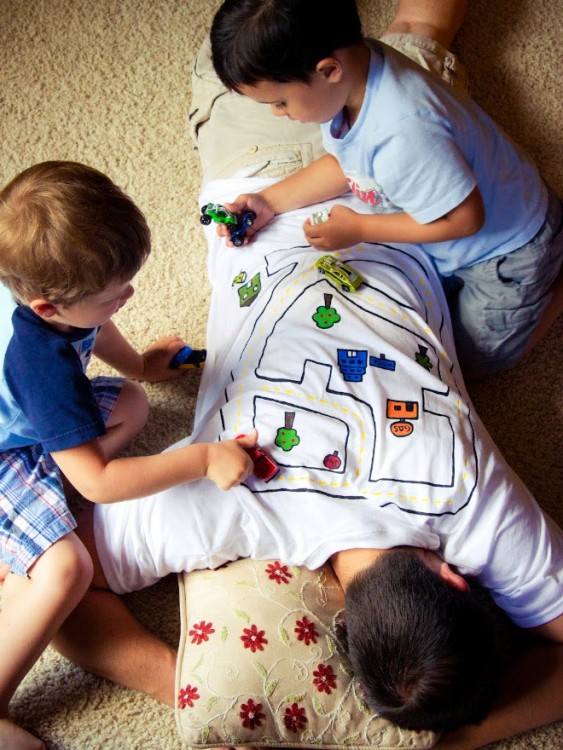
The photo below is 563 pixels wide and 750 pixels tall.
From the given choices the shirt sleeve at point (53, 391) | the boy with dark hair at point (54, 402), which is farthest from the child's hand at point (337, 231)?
the shirt sleeve at point (53, 391)

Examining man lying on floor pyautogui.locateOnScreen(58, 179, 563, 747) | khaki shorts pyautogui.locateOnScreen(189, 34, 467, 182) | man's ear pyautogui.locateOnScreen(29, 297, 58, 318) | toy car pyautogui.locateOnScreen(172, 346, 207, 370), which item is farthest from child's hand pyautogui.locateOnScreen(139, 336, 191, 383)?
man's ear pyautogui.locateOnScreen(29, 297, 58, 318)

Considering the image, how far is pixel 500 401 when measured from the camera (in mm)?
1158

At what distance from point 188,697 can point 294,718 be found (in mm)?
125

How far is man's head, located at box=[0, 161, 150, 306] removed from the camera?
69 centimetres

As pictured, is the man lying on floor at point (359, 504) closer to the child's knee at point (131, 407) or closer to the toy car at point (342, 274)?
the toy car at point (342, 274)

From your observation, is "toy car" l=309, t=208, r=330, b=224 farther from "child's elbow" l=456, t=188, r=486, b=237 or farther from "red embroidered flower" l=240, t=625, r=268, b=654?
"red embroidered flower" l=240, t=625, r=268, b=654

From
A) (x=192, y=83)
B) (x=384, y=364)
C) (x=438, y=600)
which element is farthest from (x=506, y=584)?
(x=192, y=83)

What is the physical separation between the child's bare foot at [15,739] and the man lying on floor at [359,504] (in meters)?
0.11

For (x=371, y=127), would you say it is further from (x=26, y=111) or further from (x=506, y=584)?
(x=26, y=111)

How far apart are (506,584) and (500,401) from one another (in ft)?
1.25

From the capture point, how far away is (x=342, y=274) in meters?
0.94

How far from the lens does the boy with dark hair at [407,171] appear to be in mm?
760

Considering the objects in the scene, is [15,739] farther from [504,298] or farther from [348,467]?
[504,298]

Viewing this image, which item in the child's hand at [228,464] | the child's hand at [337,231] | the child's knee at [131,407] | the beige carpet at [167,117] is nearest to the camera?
the child's hand at [228,464]
